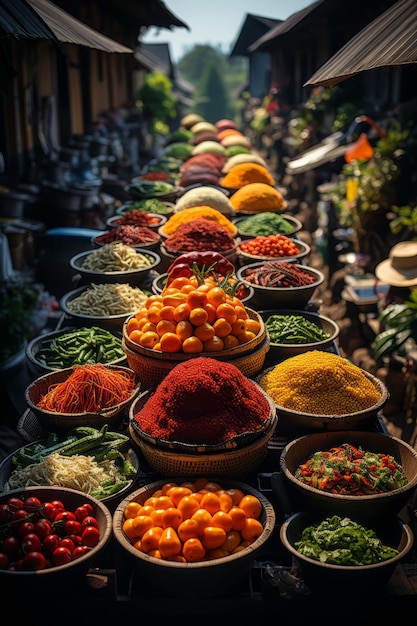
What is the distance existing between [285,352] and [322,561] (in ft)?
5.52

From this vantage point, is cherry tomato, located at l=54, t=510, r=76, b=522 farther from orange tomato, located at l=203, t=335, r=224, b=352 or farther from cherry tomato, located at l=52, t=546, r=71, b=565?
orange tomato, located at l=203, t=335, r=224, b=352

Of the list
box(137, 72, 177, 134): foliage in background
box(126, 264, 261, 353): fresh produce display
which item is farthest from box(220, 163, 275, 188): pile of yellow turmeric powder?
box(137, 72, 177, 134): foliage in background

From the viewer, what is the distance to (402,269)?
7.46 meters

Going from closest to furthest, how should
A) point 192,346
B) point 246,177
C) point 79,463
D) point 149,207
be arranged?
1. point 79,463
2. point 192,346
3. point 149,207
4. point 246,177

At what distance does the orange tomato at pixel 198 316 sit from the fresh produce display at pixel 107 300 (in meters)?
1.24

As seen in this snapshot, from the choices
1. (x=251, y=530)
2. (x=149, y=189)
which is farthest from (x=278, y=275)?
(x=149, y=189)

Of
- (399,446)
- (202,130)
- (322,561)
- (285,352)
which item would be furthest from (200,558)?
(202,130)

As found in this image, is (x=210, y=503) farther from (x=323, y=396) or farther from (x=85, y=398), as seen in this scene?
(x=85, y=398)

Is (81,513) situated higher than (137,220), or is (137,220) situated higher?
(137,220)

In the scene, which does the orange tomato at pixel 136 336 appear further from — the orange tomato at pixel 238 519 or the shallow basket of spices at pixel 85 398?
the orange tomato at pixel 238 519

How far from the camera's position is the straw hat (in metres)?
7.24

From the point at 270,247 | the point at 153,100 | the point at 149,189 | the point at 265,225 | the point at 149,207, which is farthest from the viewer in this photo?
the point at 153,100

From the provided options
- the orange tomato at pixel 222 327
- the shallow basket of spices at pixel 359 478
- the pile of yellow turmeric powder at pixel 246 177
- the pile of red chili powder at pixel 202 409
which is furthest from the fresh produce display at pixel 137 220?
Answer: the shallow basket of spices at pixel 359 478

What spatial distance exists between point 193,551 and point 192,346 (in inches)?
47.0
